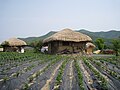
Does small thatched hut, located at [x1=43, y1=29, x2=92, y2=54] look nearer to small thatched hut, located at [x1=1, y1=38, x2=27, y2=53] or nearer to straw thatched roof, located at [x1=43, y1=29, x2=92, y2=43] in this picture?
straw thatched roof, located at [x1=43, y1=29, x2=92, y2=43]

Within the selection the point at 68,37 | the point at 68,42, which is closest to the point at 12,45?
the point at 68,42

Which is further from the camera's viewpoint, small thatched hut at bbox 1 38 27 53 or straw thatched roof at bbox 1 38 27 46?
small thatched hut at bbox 1 38 27 53

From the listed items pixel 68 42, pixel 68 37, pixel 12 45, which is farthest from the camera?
pixel 12 45

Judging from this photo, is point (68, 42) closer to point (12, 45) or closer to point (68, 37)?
point (68, 37)

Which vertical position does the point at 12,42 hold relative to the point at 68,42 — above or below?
above

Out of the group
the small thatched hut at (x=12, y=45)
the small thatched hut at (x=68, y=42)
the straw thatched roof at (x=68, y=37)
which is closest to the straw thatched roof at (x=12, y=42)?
the small thatched hut at (x=12, y=45)

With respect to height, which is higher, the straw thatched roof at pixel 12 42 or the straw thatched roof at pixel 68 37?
the straw thatched roof at pixel 68 37

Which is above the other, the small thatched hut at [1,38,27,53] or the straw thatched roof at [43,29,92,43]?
the straw thatched roof at [43,29,92,43]

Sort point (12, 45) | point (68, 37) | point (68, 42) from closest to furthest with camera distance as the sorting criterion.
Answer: point (68, 37) < point (68, 42) < point (12, 45)

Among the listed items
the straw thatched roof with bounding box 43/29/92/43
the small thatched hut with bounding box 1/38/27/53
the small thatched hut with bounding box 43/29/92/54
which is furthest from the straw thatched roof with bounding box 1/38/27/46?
the straw thatched roof with bounding box 43/29/92/43

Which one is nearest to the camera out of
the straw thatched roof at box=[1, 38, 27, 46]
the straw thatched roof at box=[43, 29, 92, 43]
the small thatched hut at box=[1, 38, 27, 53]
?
the straw thatched roof at box=[43, 29, 92, 43]

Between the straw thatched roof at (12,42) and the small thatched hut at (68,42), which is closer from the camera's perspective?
the small thatched hut at (68,42)

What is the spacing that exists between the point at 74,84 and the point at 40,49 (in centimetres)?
3444

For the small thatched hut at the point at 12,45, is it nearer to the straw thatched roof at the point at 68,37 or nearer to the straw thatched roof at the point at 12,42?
the straw thatched roof at the point at 12,42
